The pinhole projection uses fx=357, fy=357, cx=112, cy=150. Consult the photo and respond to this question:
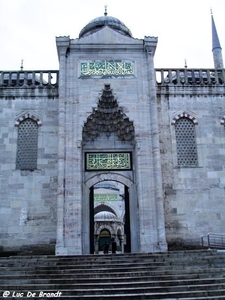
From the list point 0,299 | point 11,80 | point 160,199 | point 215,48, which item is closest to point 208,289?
point 0,299

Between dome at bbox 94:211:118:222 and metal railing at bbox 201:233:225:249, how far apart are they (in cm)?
1459

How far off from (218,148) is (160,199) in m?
4.05

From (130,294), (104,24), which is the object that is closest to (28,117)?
(104,24)

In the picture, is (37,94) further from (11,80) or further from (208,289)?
(208,289)

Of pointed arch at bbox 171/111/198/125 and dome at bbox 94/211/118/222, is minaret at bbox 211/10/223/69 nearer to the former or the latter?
pointed arch at bbox 171/111/198/125

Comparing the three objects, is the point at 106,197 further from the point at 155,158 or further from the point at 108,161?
the point at 155,158

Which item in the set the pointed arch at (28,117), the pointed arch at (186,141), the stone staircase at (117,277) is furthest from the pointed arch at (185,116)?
the stone staircase at (117,277)

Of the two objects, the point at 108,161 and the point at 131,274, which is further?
the point at 108,161

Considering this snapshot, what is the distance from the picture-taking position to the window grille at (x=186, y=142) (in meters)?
15.4

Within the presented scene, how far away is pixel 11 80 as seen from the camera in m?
16.0

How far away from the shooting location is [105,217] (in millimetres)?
28391

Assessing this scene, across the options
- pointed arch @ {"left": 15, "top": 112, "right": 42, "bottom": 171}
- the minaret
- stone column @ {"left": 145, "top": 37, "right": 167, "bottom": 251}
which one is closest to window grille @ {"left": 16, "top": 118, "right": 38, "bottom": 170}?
pointed arch @ {"left": 15, "top": 112, "right": 42, "bottom": 171}

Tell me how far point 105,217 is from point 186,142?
14488mm

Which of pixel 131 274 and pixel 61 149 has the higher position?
pixel 61 149
